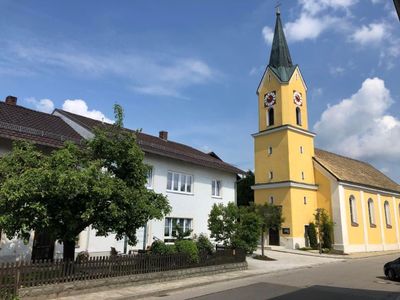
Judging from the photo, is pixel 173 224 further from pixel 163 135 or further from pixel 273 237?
pixel 273 237

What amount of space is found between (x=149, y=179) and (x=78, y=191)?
11.6m

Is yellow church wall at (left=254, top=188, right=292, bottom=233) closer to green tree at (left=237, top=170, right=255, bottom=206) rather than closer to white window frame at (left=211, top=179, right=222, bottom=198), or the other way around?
white window frame at (left=211, top=179, right=222, bottom=198)

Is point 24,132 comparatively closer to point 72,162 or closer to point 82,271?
point 72,162

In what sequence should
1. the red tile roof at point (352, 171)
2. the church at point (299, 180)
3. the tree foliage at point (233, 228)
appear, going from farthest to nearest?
the red tile roof at point (352, 171)
the church at point (299, 180)
the tree foliage at point (233, 228)

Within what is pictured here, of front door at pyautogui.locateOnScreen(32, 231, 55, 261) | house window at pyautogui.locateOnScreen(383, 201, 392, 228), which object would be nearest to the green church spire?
house window at pyautogui.locateOnScreen(383, 201, 392, 228)

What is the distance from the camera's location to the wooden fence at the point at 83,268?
34.4 ft

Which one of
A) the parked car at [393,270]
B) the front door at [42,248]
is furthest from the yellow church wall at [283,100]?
the front door at [42,248]

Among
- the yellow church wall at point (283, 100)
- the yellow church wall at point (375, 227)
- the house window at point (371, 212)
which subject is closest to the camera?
the yellow church wall at point (283, 100)

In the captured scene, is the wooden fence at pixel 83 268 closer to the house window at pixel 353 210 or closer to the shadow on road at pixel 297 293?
the shadow on road at pixel 297 293

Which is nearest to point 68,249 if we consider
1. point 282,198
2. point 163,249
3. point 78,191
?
point 78,191

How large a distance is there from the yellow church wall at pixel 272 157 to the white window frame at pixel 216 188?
1138 cm

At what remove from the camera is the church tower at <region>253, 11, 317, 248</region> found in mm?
36562

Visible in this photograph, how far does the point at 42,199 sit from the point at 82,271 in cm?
289

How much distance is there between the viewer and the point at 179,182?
2503 centimetres
